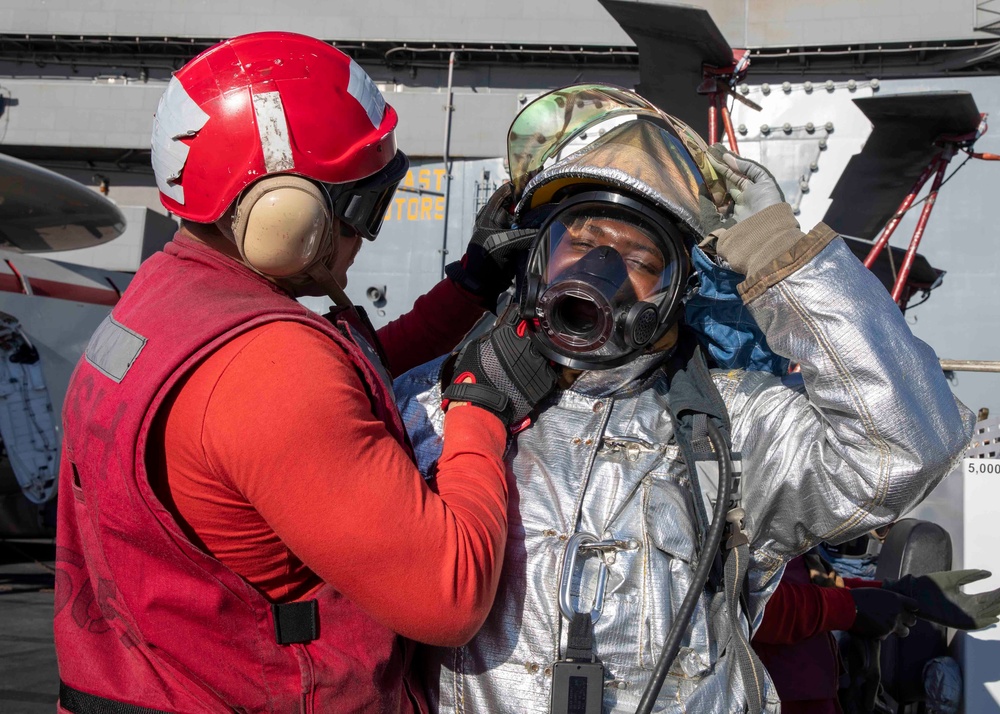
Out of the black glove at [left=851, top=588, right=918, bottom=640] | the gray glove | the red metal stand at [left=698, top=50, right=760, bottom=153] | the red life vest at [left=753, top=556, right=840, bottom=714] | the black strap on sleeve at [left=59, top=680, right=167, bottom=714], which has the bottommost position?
the red life vest at [left=753, top=556, right=840, bottom=714]

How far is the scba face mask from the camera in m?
1.76

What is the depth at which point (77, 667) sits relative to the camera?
1.39m

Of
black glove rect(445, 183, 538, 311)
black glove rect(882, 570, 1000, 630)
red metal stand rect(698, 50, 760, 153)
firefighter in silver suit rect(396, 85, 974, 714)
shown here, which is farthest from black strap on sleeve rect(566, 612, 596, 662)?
red metal stand rect(698, 50, 760, 153)

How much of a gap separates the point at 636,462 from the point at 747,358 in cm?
46

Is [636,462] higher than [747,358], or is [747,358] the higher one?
[747,358]

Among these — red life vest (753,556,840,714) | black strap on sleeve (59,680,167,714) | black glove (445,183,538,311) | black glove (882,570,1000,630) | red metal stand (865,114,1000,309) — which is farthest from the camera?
red metal stand (865,114,1000,309)

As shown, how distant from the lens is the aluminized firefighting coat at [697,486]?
1.46 meters

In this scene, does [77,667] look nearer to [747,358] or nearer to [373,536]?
[373,536]

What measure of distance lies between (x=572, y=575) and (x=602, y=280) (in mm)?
637

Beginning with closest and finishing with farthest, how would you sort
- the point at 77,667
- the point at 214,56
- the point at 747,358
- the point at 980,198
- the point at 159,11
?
the point at 77,667
the point at 214,56
the point at 747,358
the point at 980,198
the point at 159,11

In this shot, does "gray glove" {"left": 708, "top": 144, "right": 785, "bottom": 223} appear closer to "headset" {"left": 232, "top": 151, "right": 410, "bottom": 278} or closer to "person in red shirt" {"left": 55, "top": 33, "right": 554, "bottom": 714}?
"person in red shirt" {"left": 55, "top": 33, "right": 554, "bottom": 714}

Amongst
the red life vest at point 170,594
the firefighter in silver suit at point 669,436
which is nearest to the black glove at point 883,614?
the firefighter in silver suit at point 669,436

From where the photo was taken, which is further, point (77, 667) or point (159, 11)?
point (159, 11)

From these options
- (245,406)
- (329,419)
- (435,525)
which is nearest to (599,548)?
(435,525)
